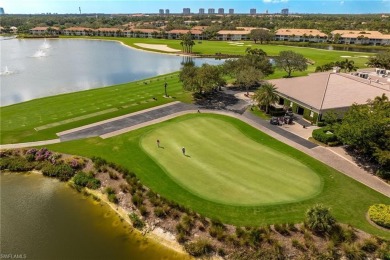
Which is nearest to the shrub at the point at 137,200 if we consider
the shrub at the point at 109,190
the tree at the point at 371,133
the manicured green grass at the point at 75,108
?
the shrub at the point at 109,190

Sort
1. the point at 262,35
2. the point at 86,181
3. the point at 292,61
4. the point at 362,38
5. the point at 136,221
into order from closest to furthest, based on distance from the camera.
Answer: the point at 136,221 → the point at 86,181 → the point at 292,61 → the point at 362,38 → the point at 262,35

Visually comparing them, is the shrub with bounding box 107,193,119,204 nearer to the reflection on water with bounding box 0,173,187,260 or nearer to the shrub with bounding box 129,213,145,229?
the reflection on water with bounding box 0,173,187,260

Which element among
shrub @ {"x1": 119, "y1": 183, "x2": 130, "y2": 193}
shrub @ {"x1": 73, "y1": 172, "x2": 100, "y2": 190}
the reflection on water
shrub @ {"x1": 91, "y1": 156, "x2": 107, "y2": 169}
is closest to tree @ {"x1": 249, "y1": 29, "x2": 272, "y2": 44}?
shrub @ {"x1": 91, "y1": 156, "x2": 107, "y2": 169}

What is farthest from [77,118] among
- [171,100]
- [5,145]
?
[171,100]

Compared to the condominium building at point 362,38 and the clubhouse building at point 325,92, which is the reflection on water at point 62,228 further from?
the condominium building at point 362,38

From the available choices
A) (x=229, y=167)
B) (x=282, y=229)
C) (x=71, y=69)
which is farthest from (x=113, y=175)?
(x=71, y=69)

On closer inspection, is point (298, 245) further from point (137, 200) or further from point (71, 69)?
point (71, 69)
